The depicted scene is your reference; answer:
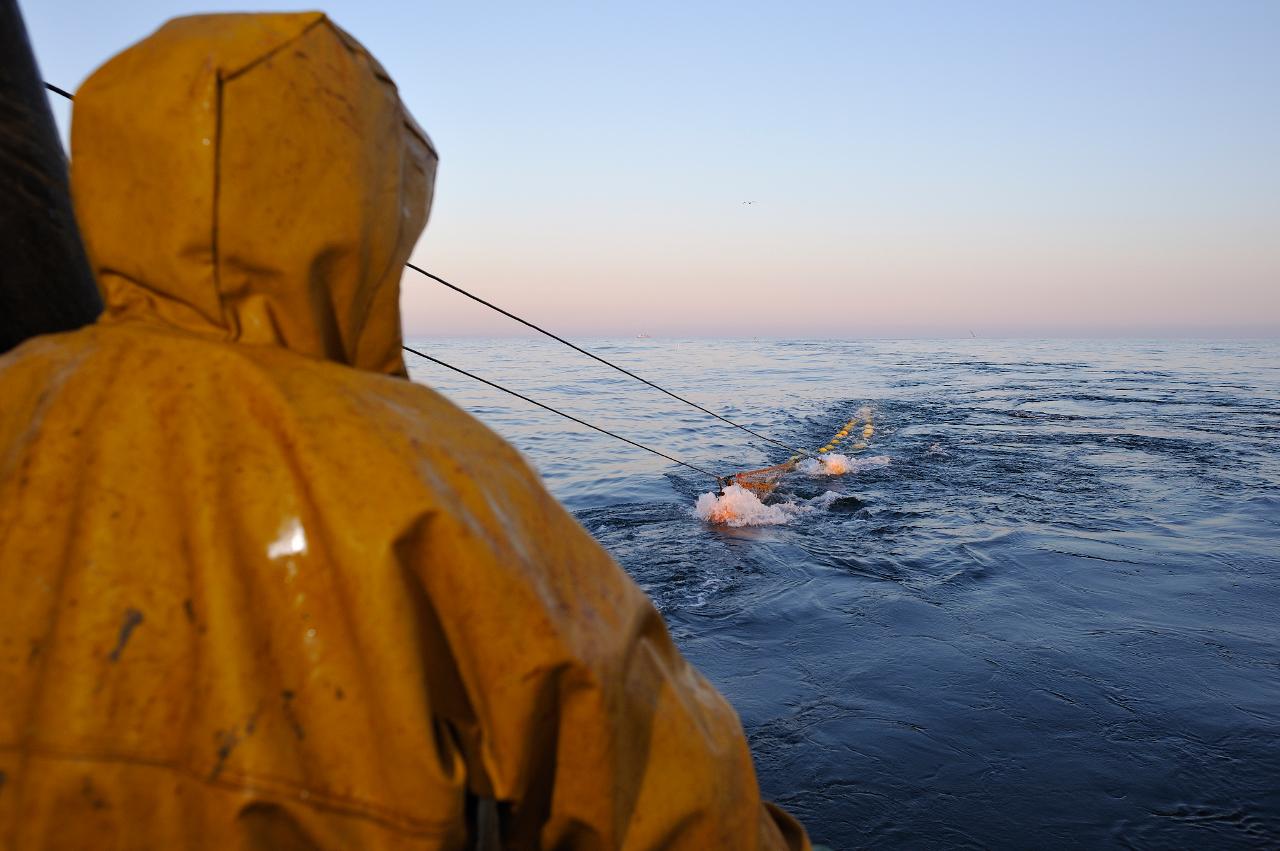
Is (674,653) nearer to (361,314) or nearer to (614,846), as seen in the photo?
(614,846)

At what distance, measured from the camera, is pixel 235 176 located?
104 cm

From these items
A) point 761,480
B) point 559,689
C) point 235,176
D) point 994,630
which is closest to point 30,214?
point 235,176

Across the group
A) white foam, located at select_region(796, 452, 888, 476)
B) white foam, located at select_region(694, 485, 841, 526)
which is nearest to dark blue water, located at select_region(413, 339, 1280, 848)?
white foam, located at select_region(694, 485, 841, 526)

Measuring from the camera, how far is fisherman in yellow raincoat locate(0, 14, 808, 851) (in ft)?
3.01

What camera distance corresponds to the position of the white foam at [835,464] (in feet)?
43.0

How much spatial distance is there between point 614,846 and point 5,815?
30.0 inches

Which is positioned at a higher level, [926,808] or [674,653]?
[674,653]

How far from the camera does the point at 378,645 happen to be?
96 cm

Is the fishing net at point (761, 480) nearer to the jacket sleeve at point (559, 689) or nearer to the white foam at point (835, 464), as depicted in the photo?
the white foam at point (835, 464)

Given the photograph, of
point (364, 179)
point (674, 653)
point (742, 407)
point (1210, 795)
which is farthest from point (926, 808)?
→ point (742, 407)

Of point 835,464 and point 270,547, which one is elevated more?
point 270,547

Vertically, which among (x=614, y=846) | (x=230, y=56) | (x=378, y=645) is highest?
(x=230, y=56)

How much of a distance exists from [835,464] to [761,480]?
2.12 meters

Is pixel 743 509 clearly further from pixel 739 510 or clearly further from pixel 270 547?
pixel 270 547
